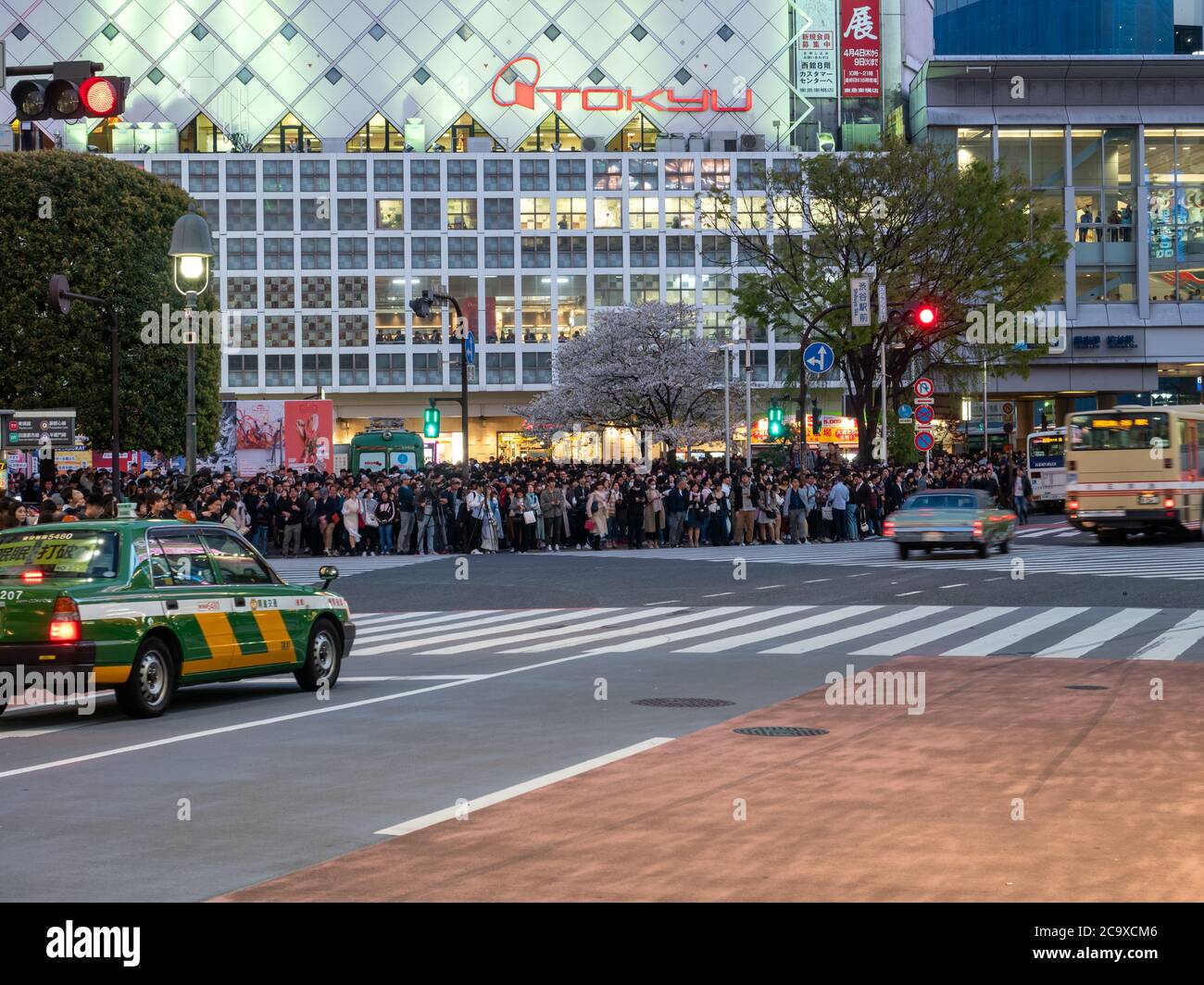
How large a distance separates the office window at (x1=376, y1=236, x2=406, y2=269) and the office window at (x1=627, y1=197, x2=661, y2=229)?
13.9 metres

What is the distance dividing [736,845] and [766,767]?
7.82 ft

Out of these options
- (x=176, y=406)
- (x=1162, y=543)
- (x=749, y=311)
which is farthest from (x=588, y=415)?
(x=1162, y=543)

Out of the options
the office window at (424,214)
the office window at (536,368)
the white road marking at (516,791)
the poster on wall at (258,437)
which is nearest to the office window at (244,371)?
the office window at (424,214)

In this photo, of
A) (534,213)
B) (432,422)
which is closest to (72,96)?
(432,422)

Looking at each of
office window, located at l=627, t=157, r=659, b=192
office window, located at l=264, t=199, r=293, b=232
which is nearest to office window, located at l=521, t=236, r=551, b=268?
office window, located at l=627, t=157, r=659, b=192

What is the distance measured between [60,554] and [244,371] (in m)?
83.8

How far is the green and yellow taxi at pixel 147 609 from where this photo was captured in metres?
12.3

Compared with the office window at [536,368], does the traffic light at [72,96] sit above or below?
below

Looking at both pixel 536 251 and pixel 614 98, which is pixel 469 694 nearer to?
pixel 536 251

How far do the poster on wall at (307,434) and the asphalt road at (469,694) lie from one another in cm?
2240

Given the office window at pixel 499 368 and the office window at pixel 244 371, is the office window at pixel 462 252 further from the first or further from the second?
the office window at pixel 244 371

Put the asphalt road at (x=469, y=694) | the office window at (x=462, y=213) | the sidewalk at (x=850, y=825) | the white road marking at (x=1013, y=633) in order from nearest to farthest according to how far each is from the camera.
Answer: the sidewalk at (x=850, y=825) → the asphalt road at (x=469, y=694) → the white road marking at (x=1013, y=633) → the office window at (x=462, y=213)
